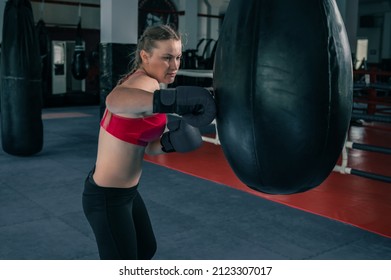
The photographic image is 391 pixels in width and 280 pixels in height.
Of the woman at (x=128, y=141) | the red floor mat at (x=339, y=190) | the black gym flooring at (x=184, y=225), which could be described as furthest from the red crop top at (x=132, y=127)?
the red floor mat at (x=339, y=190)

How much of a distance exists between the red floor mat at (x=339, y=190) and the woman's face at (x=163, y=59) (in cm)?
211

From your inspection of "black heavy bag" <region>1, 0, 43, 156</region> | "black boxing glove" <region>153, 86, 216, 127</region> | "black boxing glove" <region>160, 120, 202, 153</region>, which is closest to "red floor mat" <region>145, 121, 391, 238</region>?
"black heavy bag" <region>1, 0, 43, 156</region>

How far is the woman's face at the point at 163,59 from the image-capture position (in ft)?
5.04

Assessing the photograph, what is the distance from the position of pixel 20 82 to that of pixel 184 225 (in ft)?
10.00

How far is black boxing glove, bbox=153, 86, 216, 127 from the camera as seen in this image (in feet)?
4.14

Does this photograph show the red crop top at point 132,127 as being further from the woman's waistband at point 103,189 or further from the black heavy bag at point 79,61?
the black heavy bag at point 79,61

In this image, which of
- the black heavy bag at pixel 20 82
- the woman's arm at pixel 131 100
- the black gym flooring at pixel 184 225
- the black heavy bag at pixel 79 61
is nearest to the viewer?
the woman's arm at pixel 131 100

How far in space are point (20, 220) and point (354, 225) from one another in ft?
7.43

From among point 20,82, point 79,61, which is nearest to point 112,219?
point 20,82

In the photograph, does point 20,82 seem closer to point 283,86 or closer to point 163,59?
point 163,59

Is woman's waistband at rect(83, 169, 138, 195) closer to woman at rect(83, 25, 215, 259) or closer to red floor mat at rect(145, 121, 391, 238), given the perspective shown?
woman at rect(83, 25, 215, 259)

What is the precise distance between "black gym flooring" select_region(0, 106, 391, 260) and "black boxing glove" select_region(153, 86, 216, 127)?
1.51m
